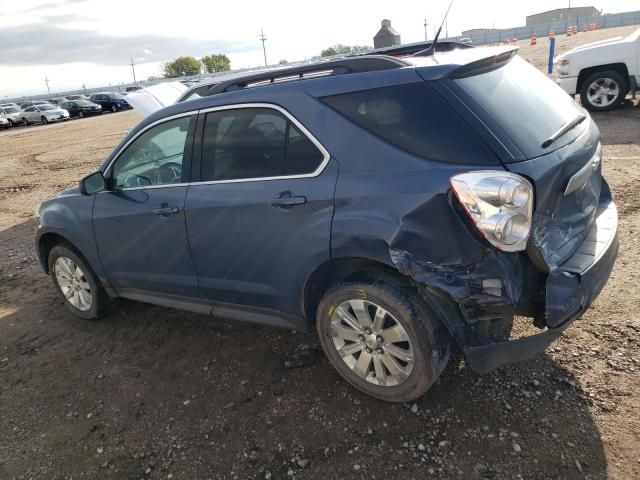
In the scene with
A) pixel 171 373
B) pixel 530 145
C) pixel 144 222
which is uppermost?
pixel 530 145

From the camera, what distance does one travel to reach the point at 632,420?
257cm

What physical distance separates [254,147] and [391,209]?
1.04 metres

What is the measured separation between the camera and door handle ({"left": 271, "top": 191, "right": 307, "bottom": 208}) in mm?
2803

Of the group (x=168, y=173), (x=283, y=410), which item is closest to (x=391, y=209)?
(x=283, y=410)

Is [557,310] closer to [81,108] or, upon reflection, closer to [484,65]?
[484,65]

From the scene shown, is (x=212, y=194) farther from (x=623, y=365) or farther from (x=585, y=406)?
(x=623, y=365)

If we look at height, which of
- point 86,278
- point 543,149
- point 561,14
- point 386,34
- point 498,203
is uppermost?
point 561,14

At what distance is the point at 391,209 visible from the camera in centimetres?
250

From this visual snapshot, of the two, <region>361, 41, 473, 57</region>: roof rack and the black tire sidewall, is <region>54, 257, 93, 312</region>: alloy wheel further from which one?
<region>361, 41, 473, 57</region>: roof rack

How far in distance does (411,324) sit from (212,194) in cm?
149

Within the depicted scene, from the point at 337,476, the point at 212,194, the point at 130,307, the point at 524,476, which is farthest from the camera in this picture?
the point at 130,307

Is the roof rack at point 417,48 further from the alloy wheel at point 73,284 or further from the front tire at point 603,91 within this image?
the front tire at point 603,91

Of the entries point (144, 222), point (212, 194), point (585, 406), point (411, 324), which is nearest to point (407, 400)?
point (411, 324)

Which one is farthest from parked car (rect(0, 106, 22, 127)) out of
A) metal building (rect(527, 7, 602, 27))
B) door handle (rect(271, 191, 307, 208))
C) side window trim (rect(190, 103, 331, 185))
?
metal building (rect(527, 7, 602, 27))
